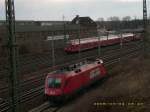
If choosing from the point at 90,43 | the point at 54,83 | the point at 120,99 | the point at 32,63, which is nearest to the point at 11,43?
the point at 54,83

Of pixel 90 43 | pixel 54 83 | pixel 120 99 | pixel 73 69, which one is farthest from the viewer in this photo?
pixel 90 43

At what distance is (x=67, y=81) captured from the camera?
19766mm

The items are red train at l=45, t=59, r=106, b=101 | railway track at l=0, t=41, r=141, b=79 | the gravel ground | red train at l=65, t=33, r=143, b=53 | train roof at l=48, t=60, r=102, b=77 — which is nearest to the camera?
the gravel ground

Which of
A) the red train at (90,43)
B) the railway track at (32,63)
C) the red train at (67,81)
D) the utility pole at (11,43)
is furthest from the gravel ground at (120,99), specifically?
the red train at (90,43)

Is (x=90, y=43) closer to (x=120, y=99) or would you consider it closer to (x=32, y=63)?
(x=32, y=63)

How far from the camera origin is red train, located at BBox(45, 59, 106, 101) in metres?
19.5

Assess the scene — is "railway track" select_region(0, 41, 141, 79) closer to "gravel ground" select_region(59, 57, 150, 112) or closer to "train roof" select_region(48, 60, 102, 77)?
"train roof" select_region(48, 60, 102, 77)

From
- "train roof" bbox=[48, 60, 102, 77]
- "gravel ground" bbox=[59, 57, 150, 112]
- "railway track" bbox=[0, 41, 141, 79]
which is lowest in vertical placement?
"gravel ground" bbox=[59, 57, 150, 112]

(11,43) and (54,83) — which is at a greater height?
(11,43)

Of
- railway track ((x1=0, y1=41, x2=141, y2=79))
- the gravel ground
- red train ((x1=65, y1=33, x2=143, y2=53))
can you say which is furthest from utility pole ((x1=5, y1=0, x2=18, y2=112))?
red train ((x1=65, y1=33, x2=143, y2=53))

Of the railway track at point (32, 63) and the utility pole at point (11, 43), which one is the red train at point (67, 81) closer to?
the utility pole at point (11, 43)

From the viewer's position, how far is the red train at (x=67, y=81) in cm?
1952

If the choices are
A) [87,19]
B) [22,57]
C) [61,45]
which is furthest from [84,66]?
[87,19]

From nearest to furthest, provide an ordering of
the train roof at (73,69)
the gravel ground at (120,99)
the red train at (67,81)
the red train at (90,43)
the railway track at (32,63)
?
the gravel ground at (120,99) → the red train at (67,81) → the train roof at (73,69) → the railway track at (32,63) → the red train at (90,43)
